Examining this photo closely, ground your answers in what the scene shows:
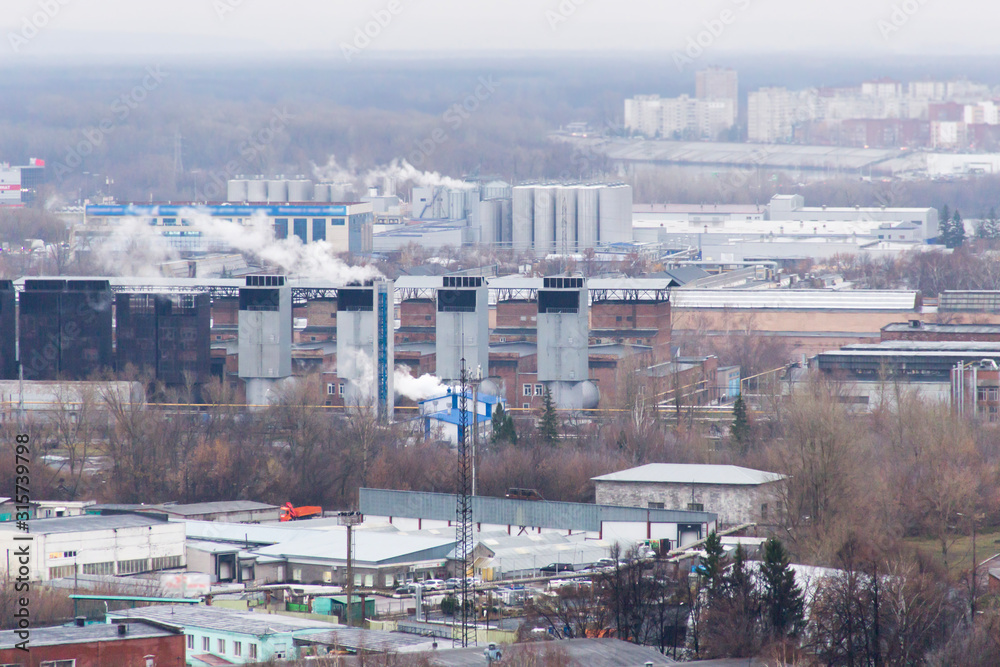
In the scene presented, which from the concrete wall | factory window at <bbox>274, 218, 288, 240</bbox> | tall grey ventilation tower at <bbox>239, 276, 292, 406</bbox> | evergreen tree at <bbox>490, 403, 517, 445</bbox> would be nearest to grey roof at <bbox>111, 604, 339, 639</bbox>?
the concrete wall

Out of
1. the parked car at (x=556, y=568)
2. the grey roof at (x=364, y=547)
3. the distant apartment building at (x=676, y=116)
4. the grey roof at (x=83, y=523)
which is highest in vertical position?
the distant apartment building at (x=676, y=116)

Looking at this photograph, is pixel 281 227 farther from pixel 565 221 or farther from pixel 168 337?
pixel 168 337

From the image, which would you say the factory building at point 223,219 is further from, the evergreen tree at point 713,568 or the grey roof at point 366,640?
the grey roof at point 366,640

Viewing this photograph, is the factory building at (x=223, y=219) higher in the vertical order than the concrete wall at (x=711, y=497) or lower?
higher

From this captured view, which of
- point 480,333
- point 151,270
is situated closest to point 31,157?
point 151,270

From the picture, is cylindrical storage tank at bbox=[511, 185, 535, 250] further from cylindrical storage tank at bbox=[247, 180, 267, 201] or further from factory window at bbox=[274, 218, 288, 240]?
cylindrical storage tank at bbox=[247, 180, 267, 201]

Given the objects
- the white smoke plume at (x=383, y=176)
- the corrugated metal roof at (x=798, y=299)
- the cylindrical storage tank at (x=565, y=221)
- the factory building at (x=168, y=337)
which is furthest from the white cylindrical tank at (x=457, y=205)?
the factory building at (x=168, y=337)
